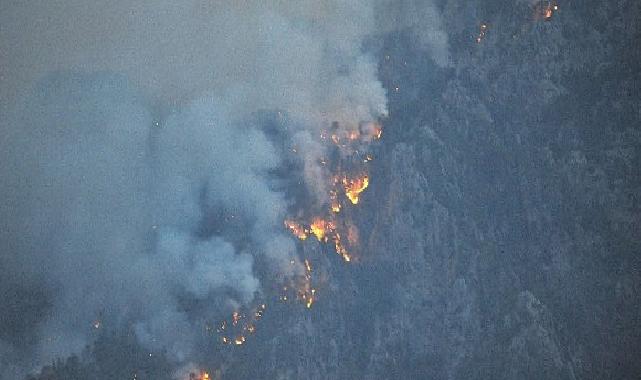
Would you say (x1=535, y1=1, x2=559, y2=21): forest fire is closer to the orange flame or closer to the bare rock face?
the bare rock face

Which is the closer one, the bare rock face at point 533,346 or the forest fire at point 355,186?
the bare rock face at point 533,346

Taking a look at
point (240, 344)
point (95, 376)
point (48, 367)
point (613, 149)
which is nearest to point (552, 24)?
point (613, 149)

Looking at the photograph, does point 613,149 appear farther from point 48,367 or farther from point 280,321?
point 48,367

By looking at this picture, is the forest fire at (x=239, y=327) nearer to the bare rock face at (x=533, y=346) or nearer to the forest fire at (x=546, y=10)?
Result: the bare rock face at (x=533, y=346)

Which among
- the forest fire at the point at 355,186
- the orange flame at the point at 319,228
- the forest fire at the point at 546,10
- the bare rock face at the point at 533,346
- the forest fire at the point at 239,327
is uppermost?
the forest fire at the point at 546,10

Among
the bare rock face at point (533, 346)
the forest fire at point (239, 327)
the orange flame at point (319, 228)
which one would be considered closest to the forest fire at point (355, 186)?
the orange flame at point (319, 228)

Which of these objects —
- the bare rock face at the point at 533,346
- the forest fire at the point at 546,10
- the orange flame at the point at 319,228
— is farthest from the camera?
the orange flame at the point at 319,228

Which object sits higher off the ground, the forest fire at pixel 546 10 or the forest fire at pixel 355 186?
the forest fire at pixel 546 10

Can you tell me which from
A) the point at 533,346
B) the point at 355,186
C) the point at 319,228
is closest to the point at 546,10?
the point at 355,186

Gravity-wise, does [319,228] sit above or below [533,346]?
above

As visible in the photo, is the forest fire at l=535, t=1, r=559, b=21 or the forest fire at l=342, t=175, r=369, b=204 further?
the forest fire at l=342, t=175, r=369, b=204

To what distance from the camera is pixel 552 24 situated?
121 meters

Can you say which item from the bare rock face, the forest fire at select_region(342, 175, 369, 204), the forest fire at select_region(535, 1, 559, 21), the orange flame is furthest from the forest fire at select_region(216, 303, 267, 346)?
the forest fire at select_region(535, 1, 559, 21)

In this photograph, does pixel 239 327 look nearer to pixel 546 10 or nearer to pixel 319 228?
pixel 319 228
